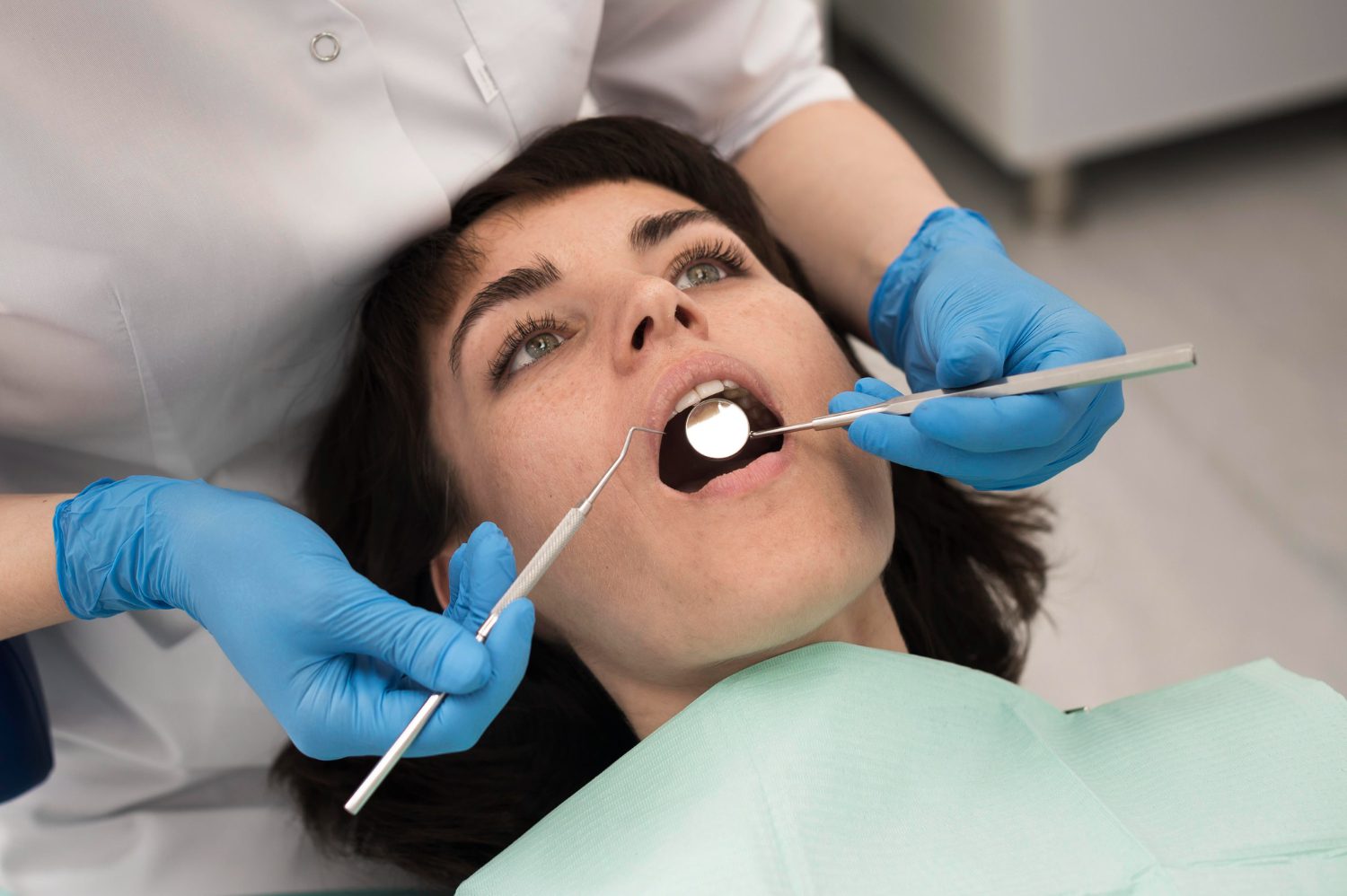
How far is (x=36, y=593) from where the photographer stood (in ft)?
3.44

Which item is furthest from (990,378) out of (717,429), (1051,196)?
(1051,196)

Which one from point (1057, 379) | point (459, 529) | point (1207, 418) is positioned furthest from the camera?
point (1207, 418)

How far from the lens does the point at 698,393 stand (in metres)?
1.05

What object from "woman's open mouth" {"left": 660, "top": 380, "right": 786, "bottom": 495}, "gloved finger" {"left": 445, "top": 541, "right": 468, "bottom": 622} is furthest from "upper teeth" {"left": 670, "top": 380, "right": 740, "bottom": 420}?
"gloved finger" {"left": 445, "top": 541, "right": 468, "bottom": 622}

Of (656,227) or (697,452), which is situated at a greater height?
(656,227)

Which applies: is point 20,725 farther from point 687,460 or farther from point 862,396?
point 862,396

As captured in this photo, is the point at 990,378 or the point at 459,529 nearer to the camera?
the point at 990,378

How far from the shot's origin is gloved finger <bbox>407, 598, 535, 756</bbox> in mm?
914

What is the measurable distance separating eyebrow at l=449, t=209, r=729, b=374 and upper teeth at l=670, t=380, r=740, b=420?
0.59ft

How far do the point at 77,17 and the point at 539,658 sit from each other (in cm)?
76

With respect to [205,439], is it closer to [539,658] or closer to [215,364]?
[215,364]

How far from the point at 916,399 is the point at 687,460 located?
26 centimetres

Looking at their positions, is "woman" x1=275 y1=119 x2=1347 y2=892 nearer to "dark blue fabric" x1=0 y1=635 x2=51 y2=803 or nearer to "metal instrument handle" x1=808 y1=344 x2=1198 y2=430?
"metal instrument handle" x1=808 y1=344 x2=1198 y2=430

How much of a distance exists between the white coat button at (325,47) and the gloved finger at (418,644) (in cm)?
53
